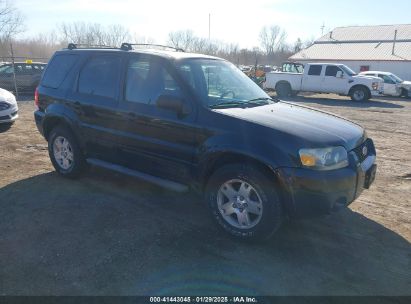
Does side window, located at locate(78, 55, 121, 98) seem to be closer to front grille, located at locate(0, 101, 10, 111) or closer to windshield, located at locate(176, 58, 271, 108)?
windshield, located at locate(176, 58, 271, 108)

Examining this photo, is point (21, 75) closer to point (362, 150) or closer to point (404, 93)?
point (362, 150)

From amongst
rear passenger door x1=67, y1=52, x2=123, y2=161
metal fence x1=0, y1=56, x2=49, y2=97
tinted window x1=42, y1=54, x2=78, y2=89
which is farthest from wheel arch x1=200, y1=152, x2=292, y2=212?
metal fence x1=0, y1=56, x2=49, y2=97

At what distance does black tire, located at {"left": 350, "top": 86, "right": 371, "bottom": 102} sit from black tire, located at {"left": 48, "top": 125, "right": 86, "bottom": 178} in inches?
655

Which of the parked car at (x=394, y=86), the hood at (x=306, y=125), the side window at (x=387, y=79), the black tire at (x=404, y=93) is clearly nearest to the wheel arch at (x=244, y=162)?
the hood at (x=306, y=125)

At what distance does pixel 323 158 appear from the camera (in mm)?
3359

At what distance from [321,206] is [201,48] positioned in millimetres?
74522

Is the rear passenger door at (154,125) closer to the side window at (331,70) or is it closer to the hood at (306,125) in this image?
the hood at (306,125)

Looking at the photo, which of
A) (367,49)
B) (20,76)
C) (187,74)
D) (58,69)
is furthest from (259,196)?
(367,49)

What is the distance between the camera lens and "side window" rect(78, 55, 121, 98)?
183 inches

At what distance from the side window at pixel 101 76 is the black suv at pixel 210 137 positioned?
0.01 meters

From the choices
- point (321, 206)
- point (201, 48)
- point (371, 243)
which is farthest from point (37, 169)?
point (201, 48)

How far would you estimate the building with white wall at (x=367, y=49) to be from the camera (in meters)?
37.0

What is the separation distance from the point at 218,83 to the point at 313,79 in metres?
16.6

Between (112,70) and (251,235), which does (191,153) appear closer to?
(251,235)
